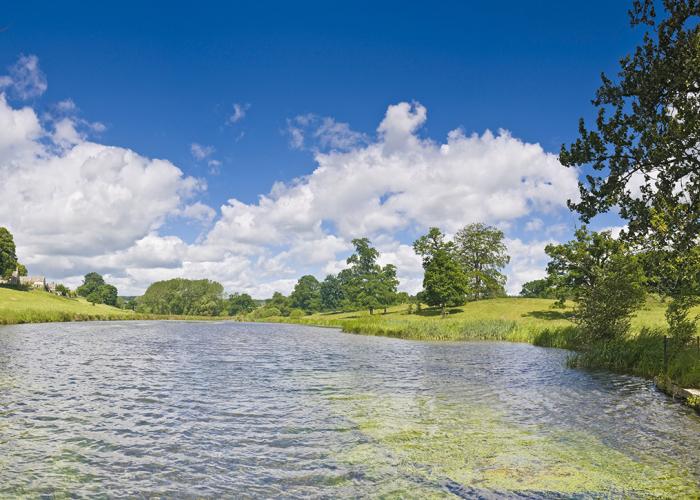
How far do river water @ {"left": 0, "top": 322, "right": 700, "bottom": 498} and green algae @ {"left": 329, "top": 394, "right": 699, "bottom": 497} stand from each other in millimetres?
56

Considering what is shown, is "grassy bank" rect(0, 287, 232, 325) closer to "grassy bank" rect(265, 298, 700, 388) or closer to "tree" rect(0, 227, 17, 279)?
"tree" rect(0, 227, 17, 279)

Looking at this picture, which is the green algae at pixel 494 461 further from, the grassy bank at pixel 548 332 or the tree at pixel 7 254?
the tree at pixel 7 254

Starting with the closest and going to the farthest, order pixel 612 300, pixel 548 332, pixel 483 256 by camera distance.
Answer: pixel 612 300
pixel 548 332
pixel 483 256

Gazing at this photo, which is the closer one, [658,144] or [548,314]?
[658,144]

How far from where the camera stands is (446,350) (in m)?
42.5

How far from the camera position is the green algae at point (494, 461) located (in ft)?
33.5

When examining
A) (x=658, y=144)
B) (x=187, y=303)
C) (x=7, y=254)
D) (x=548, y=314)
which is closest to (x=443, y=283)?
(x=548, y=314)

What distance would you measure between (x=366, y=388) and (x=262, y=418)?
7.68 m

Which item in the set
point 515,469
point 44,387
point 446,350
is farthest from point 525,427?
point 446,350

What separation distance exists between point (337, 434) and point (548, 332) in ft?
130

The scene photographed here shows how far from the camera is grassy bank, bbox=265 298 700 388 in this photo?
25.7m

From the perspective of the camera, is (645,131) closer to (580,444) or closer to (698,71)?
(698,71)

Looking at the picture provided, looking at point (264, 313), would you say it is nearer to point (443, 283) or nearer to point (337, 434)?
point (443, 283)

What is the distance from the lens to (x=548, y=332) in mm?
48312
